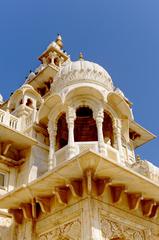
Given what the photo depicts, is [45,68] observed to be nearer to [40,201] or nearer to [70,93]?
[70,93]

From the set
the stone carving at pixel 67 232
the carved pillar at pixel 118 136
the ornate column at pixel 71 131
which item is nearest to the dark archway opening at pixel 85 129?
the carved pillar at pixel 118 136

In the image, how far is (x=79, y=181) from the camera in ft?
33.5

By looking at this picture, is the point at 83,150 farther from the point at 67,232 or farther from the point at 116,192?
the point at 67,232

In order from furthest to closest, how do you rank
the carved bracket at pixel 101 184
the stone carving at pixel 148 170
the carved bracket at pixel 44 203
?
the stone carving at pixel 148 170
the carved bracket at pixel 44 203
the carved bracket at pixel 101 184

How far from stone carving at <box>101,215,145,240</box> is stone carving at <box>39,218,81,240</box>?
64 cm

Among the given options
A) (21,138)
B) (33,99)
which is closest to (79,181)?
(21,138)

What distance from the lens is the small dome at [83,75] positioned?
13438mm

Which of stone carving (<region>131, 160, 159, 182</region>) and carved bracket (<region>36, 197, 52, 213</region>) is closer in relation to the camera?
carved bracket (<region>36, 197, 52, 213</region>)

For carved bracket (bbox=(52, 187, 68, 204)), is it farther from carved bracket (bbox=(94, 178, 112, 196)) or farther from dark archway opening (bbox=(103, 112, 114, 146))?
dark archway opening (bbox=(103, 112, 114, 146))

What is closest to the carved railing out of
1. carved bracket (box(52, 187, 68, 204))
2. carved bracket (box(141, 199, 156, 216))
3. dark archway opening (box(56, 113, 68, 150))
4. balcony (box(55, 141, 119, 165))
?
dark archway opening (box(56, 113, 68, 150))

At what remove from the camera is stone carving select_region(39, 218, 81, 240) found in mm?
9734

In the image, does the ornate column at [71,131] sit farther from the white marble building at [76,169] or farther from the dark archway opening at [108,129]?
the dark archway opening at [108,129]

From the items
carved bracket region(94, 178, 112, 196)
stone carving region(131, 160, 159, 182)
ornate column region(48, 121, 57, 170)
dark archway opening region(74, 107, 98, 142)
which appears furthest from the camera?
dark archway opening region(74, 107, 98, 142)

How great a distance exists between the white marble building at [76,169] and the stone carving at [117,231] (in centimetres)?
3
